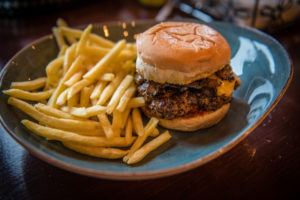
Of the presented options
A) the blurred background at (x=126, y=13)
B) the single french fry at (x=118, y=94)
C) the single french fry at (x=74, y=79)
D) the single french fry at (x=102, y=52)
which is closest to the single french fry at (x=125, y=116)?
the single french fry at (x=118, y=94)

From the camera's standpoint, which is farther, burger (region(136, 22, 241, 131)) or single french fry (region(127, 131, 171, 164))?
burger (region(136, 22, 241, 131))

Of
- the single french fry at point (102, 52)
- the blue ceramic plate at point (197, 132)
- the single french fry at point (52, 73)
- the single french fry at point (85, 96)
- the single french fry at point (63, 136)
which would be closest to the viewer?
the blue ceramic plate at point (197, 132)

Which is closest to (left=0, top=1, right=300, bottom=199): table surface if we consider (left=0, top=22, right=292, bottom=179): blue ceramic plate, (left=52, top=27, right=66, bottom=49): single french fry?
(left=0, top=22, right=292, bottom=179): blue ceramic plate

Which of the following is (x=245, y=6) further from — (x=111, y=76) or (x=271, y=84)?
(x=111, y=76)

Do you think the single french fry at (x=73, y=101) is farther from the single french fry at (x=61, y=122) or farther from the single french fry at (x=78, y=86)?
the single french fry at (x=61, y=122)

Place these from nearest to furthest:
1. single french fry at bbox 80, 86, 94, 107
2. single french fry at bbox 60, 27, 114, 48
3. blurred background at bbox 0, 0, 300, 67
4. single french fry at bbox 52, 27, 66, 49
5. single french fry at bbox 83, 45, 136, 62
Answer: single french fry at bbox 80, 86, 94, 107
single french fry at bbox 83, 45, 136, 62
single french fry at bbox 60, 27, 114, 48
single french fry at bbox 52, 27, 66, 49
blurred background at bbox 0, 0, 300, 67

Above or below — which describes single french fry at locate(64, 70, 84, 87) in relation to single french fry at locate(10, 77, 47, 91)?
above

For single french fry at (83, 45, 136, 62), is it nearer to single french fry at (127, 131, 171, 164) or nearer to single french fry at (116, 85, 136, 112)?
single french fry at (116, 85, 136, 112)
